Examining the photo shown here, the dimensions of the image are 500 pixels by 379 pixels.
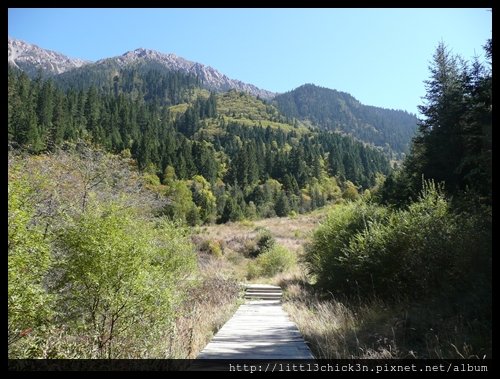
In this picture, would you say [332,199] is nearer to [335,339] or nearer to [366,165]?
[366,165]

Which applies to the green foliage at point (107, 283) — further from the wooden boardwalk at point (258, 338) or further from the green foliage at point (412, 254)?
the green foliage at point (412, 254)

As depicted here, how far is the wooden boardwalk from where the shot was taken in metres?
7.01

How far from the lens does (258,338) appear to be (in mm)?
8609

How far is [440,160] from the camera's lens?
1300 centimetres

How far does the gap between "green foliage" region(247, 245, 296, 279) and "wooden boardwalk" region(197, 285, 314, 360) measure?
436 inches

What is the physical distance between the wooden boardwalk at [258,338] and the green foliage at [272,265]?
1107 cm

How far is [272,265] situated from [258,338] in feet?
54.5

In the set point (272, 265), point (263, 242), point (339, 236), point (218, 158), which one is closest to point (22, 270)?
point (339, 236)

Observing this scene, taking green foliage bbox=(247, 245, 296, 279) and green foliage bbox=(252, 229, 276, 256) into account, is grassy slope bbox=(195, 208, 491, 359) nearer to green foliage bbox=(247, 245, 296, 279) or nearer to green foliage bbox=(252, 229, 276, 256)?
green foliage bbox=(247, 245, 296, 279)

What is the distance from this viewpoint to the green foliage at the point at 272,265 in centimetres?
2495

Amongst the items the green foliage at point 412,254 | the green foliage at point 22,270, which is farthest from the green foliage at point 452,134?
the green foliage at point 22,270

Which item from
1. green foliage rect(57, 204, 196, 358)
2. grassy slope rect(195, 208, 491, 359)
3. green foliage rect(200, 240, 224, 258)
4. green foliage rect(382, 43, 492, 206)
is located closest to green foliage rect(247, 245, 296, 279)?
green foliage rect(200, 240, 224, 258)
